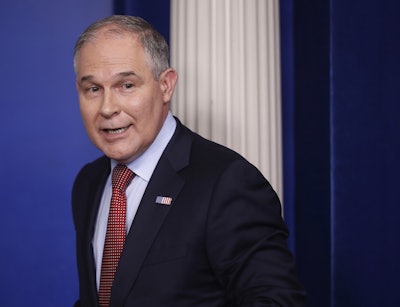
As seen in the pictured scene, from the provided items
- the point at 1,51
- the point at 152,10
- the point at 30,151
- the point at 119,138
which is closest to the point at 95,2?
the point at 152,10

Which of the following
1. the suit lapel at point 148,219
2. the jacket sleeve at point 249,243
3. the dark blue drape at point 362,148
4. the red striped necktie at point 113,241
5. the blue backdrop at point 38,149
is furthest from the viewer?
the blue backdrop at point 38,149

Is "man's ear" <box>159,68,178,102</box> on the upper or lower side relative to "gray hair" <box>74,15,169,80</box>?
lower

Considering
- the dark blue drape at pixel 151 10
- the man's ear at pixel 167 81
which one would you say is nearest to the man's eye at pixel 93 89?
the man's ear at pixel 167 81

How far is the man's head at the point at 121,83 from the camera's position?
1.59 metres

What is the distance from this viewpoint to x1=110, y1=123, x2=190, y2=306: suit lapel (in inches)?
60.5

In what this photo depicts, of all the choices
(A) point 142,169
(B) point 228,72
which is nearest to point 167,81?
(A) point 142,169

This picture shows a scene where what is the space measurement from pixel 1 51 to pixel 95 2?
1.37 ft

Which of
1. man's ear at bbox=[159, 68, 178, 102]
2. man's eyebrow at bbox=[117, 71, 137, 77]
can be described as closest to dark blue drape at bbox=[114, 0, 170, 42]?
man's ear at bbox=[159, 68, 178, 102]

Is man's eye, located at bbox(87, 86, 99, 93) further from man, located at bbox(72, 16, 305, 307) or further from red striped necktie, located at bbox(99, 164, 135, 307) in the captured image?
red striped necktie, located at bbox(99, 164, 135, 307)

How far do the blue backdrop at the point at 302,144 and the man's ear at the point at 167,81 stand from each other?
71cm

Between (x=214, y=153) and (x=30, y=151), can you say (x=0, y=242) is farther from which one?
(x=214, y=153)

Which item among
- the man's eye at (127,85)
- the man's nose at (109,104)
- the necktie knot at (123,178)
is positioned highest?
the man's eye at (127,85)

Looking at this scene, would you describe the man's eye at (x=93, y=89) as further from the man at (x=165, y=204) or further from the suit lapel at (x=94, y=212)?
the suit lapel at (x=94, y=212)

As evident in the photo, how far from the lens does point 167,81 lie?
67.1 inches
